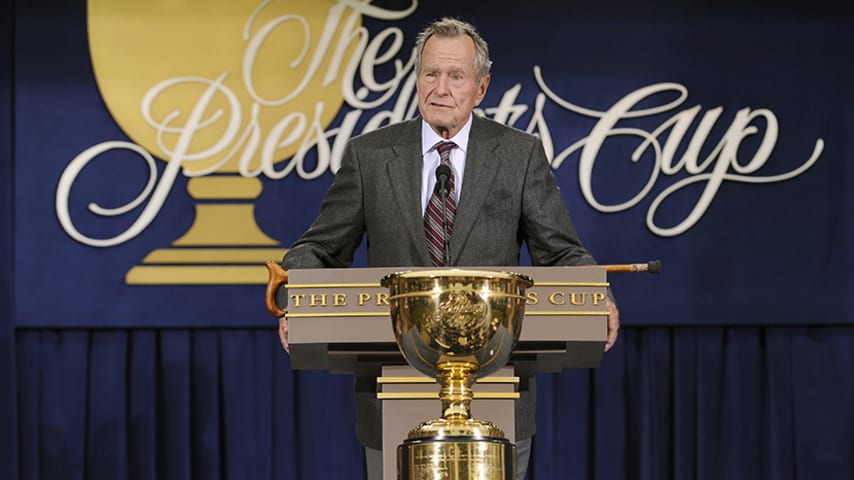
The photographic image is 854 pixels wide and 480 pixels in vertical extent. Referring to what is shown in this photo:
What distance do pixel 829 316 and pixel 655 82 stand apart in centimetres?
97

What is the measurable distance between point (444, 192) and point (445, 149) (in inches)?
10.3

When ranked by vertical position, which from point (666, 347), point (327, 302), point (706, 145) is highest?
point (706, 145)

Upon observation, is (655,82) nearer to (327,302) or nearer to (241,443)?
(241,443)

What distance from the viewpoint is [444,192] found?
2518mm

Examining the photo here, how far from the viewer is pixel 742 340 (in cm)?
482

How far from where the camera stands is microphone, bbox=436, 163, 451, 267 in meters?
2.53

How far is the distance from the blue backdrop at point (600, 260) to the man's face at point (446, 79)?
205 cm

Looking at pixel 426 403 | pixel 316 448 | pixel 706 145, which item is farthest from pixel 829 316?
pixel 426 403

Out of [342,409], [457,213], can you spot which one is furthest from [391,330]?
[342,409]

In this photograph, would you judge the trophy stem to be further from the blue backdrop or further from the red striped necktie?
the blue backdrop

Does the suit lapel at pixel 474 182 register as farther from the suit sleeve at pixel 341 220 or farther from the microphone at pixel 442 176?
the suit sleeve at pixel 341 220

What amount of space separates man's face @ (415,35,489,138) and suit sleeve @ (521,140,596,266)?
0.18 metres

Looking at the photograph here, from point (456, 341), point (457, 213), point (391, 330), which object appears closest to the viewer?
point (456, 341)

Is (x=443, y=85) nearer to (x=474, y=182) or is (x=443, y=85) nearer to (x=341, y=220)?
(x=474, y=182)
